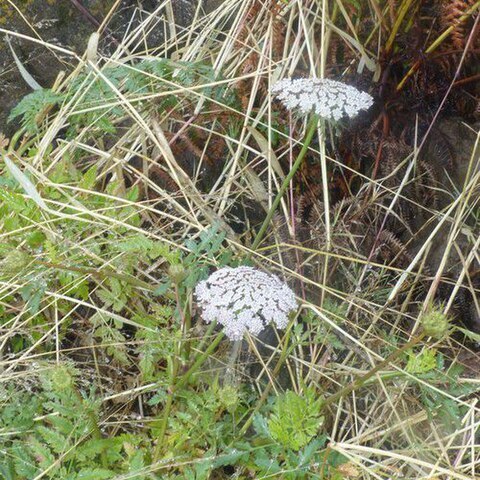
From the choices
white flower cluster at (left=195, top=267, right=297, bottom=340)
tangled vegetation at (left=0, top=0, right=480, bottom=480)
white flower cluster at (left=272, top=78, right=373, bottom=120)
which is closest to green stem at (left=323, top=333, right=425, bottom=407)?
tangled vegetation at (left=0, top=0, right=480, bottom=480)

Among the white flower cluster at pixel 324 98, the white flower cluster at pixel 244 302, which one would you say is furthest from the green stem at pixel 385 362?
the white flower cluster at pixel 324 98

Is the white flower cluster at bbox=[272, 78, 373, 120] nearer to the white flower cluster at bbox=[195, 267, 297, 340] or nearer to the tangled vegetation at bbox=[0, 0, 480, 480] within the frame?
the tangled vegetation at bbox=[0, 0, 480, 480]

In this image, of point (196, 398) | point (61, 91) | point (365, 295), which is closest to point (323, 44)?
point (365, 295)

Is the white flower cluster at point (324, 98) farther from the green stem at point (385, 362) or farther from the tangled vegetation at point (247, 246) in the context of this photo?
the green stem at point (385, 362)

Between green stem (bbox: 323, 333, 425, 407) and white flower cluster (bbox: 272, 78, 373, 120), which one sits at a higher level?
white flower cluster (bbox: 272, 78, 373, 120)

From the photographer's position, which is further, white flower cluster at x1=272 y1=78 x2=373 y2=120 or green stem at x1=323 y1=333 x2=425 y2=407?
white flower cluster at x1=272 y1=78 x2=373 y2=120
